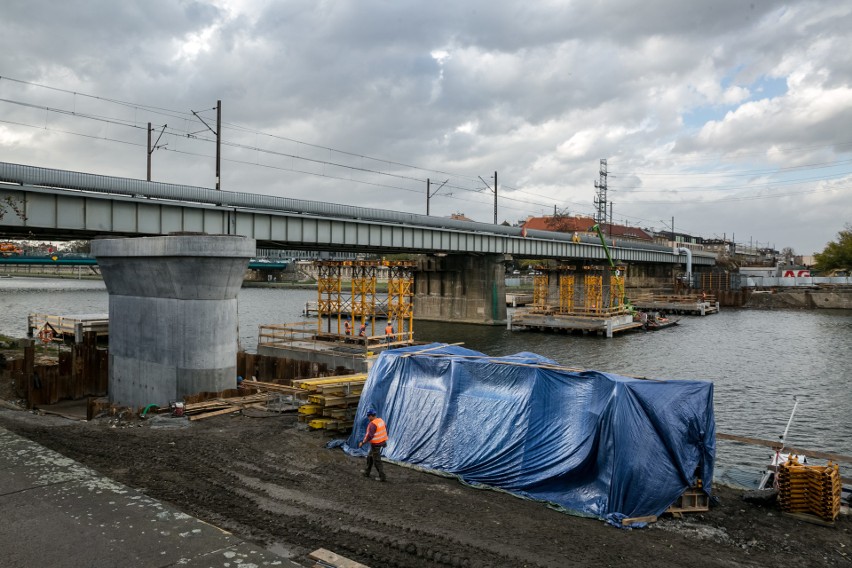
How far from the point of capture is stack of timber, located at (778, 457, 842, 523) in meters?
11.8

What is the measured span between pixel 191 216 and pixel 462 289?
36737 mm

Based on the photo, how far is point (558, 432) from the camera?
471 inches

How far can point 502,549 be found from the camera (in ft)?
29.7

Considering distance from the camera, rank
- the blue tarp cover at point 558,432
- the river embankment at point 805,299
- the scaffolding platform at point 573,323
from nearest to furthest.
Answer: the blue tarp cover at point 558,432
the scaffolding platform at point 573,323
the river embankment at point 805,299

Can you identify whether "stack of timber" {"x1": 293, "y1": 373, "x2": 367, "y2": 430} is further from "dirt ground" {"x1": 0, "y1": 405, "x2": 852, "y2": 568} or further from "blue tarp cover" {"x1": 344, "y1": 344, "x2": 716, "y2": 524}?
"blue tarp cover" {"x1": 344, "y1": 344, "x2": 716, "y2": 524}

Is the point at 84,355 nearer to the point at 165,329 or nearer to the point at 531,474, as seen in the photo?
the point at 165,329

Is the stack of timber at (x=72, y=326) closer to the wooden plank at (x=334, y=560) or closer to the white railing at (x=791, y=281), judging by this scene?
the wooden plank at (x=334, y=560)

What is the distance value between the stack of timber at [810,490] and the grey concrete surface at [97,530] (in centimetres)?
1041

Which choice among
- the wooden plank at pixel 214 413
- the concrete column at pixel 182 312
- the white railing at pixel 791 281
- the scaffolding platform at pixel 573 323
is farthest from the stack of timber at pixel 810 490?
the white railing at pixel 791 281

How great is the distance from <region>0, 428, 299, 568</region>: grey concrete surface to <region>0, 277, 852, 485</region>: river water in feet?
42.9

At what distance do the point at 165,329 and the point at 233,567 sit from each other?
53.4ft

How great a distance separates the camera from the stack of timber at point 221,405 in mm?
18000

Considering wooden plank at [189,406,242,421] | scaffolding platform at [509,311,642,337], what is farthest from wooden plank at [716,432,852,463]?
scaffolding platform at [509,311,642,337]

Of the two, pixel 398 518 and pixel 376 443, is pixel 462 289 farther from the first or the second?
pixel 398 518
